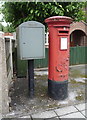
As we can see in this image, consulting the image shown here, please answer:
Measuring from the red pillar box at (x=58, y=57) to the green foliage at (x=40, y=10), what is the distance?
2.35 m

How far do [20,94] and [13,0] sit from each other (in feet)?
13.5

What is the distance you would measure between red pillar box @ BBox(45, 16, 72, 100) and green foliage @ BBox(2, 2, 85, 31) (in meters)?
2.35

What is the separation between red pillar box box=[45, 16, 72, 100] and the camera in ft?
11.3

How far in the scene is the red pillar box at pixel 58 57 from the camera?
3.46 metres

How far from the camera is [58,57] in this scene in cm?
354

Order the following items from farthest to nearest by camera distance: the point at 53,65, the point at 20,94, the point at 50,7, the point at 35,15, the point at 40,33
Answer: the point at 35,15
the point at 50,7
the point at 20,94
the point at 53,65
the point at 40,33

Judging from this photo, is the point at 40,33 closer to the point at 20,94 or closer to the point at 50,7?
the point at 20,94

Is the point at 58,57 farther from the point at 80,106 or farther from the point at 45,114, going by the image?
the point at 45,114

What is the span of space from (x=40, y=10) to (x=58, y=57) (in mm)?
3205

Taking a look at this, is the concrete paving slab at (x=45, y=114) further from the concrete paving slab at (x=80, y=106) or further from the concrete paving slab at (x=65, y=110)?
the concrete paving slab at (x=80, y=106)

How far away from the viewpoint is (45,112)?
9.76 ft

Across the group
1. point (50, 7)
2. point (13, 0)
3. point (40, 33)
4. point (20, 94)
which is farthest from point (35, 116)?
point (13, 0)

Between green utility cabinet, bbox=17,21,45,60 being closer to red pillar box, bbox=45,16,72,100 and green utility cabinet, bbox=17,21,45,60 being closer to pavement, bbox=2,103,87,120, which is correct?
red pillar box, bbox=45,16,72,100

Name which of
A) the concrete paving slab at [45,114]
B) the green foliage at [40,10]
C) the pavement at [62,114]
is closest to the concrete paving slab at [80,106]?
the pavement at [62,114]
